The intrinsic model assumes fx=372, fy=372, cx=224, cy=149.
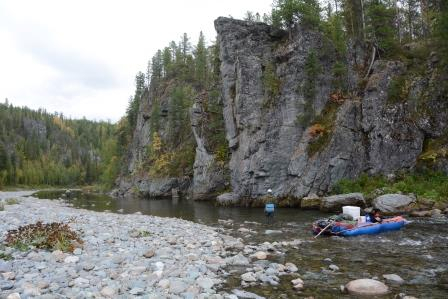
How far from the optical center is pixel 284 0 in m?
47.0

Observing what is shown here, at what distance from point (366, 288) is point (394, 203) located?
21.1 metres

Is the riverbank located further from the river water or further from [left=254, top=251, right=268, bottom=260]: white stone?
the river water

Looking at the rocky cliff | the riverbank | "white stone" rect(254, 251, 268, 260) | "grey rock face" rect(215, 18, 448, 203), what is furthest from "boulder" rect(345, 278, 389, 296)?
"grey rock face" rect(215, 18, 448, 203)

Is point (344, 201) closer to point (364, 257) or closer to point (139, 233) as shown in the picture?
point (364, 257)

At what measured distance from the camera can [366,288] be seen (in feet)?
35.4

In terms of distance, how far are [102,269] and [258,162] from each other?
1279 inches

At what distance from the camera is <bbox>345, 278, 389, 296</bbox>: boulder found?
35.1 ft

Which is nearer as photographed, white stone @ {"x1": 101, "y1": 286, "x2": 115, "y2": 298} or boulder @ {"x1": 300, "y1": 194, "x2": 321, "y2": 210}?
white stone @ {"x1": 101, "y1": 286, "x2": 115, "y2": 298}

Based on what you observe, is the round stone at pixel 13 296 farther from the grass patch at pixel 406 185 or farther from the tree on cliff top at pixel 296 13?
the tree on cliff top at pixel 296 13

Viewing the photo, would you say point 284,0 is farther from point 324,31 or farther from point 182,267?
point 182,267

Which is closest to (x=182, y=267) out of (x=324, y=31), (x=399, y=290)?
(x=399, y=290)

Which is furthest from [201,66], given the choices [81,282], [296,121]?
[81,282]

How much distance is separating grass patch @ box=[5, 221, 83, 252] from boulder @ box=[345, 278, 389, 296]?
10.2 m

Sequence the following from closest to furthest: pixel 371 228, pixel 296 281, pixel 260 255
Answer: pixel 296 281 < pixel 260 255 < pixel 371 228
